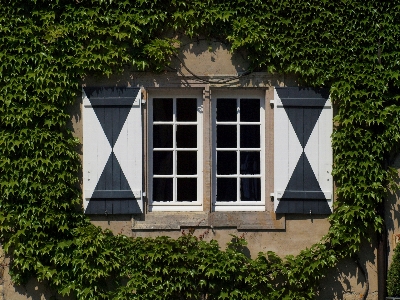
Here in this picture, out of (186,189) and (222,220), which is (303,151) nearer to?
(222,220)

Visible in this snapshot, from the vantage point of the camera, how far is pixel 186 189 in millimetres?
8336

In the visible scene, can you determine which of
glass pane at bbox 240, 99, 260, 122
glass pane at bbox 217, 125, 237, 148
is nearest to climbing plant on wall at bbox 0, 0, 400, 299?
glass pane at bbox 240, 99, 260, 122

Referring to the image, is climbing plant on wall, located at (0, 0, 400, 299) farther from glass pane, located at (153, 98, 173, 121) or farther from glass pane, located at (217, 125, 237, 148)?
glass pane, located at (217, 125, 237, 148)

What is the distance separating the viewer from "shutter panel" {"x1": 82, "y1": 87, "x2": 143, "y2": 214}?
8023mm

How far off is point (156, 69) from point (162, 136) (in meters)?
0.85

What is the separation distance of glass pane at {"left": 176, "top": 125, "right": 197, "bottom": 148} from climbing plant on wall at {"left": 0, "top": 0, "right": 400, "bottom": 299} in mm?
819

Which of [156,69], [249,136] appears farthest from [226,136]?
[156,69]

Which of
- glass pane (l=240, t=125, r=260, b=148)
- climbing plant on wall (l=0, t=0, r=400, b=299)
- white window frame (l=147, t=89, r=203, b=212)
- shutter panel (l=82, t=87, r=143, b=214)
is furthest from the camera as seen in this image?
glass pane (l=240, t=125, r=260, b=148)

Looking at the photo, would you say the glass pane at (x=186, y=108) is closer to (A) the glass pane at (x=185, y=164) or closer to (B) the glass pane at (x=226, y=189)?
(A) the glass pane at (x=185, y=164)

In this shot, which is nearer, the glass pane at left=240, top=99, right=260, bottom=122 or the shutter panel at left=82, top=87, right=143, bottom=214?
the shutter panel at left=82, top=87, right=143, bottom=214

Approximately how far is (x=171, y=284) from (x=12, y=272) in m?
1.87

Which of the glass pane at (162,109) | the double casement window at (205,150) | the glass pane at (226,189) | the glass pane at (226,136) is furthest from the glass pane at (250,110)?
the glass pane at (162,109)

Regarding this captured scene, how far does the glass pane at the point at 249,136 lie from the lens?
832 centimetres

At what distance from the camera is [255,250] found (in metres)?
8.12
